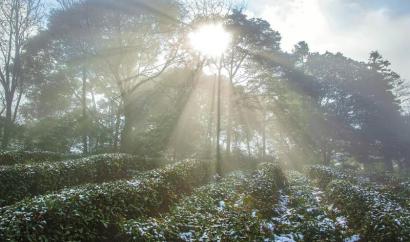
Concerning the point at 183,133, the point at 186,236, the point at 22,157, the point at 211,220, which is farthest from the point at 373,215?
the point at 183,133

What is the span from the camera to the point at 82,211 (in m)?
8.68

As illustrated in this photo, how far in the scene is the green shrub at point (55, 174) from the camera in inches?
493

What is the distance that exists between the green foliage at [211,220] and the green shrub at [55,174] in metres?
5.76

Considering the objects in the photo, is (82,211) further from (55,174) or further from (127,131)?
(127,131)

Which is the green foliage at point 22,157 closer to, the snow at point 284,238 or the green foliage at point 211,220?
the green foliage at point 211,220

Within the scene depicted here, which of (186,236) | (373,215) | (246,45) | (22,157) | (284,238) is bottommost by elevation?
(284,238)

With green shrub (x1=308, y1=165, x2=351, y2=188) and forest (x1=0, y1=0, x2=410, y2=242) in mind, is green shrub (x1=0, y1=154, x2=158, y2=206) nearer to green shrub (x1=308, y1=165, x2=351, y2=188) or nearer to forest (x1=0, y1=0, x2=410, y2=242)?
forest (x1=0, y1=0, x2=410, y2=242)

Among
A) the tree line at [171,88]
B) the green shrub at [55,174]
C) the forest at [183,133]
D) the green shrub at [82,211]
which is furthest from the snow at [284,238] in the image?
the tree line at [171,88]

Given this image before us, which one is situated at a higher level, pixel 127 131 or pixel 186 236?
pixel 127 131

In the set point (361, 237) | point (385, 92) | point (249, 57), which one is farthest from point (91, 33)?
point (385, 92)

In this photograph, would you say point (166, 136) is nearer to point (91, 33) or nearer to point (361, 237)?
point (91, 33)

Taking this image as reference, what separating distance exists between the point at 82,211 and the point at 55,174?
6.31m

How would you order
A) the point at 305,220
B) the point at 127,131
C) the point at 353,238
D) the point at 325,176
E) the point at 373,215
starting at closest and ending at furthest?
the point at 353,238 < the point at 373,215 < the point at 305,220 < the point at 325,176 < the point at 127,131

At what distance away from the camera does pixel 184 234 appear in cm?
871
